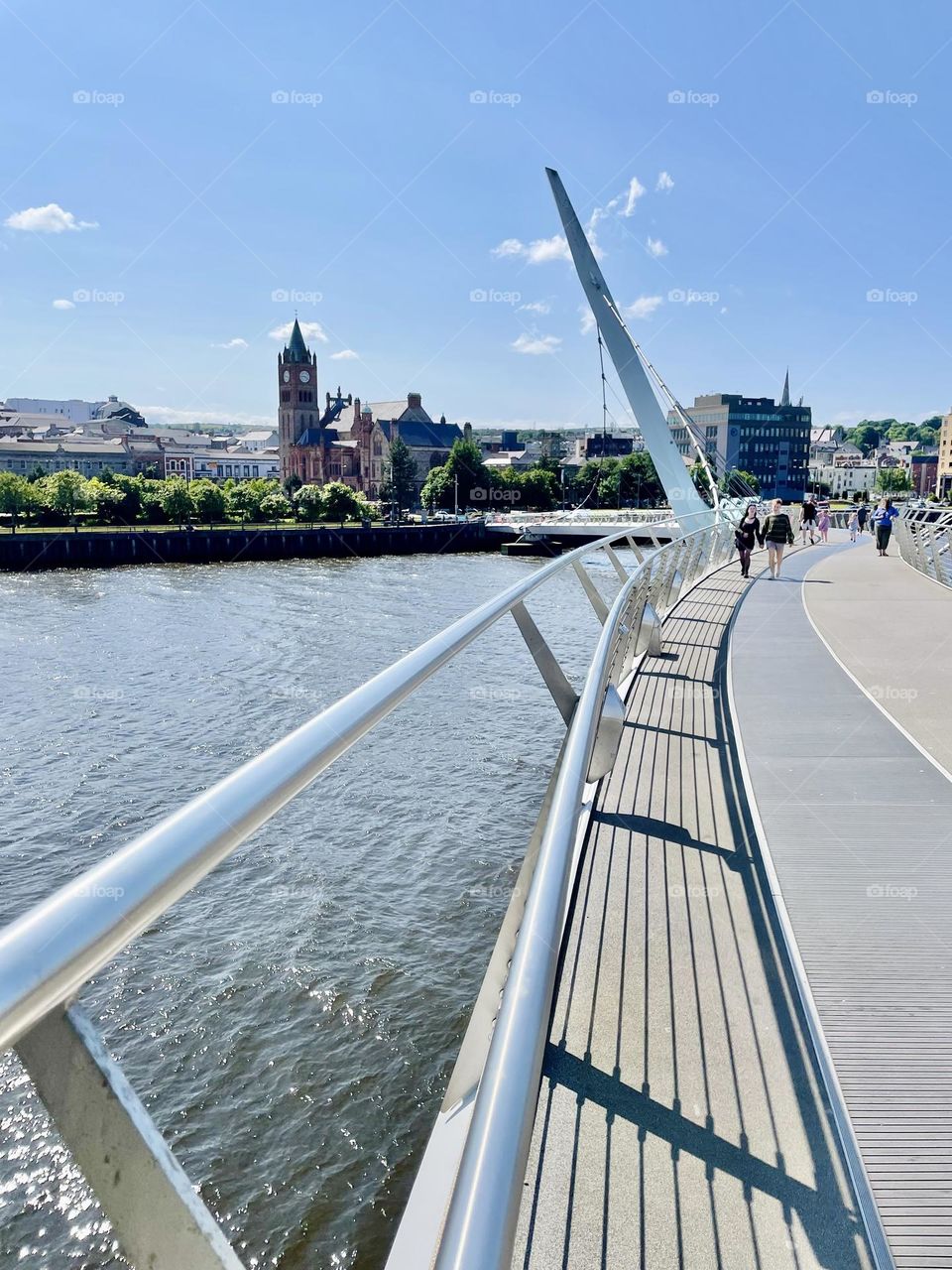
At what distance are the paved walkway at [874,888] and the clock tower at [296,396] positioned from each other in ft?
418

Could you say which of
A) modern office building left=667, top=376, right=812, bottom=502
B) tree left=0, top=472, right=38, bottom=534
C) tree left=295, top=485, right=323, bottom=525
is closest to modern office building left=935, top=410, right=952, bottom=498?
modern office building left=667, top=376, right=812, bottom=502

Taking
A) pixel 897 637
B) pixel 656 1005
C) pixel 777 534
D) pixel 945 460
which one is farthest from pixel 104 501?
pixel 945 460

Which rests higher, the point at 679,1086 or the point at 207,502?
the point at 207,502

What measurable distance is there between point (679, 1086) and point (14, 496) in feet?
231

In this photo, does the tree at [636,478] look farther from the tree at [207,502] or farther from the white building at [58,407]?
the white building at [58,407]

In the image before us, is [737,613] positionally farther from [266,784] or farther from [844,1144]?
[266,784]

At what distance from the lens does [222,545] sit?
6016cm

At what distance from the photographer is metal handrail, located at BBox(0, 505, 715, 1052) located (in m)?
0.61

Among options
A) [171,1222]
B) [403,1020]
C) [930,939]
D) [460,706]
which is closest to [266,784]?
[171,1222]

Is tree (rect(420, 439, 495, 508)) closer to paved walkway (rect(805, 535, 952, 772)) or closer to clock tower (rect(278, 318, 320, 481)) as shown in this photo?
clock tower (rect(278, 318, 320, 481))

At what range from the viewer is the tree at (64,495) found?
66.2 meters

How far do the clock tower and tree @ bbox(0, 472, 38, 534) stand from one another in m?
63.7

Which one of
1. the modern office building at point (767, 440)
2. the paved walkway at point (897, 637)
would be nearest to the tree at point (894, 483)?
the modern office building at point (767, 440)

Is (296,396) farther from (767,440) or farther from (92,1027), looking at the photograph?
(92,1027)
